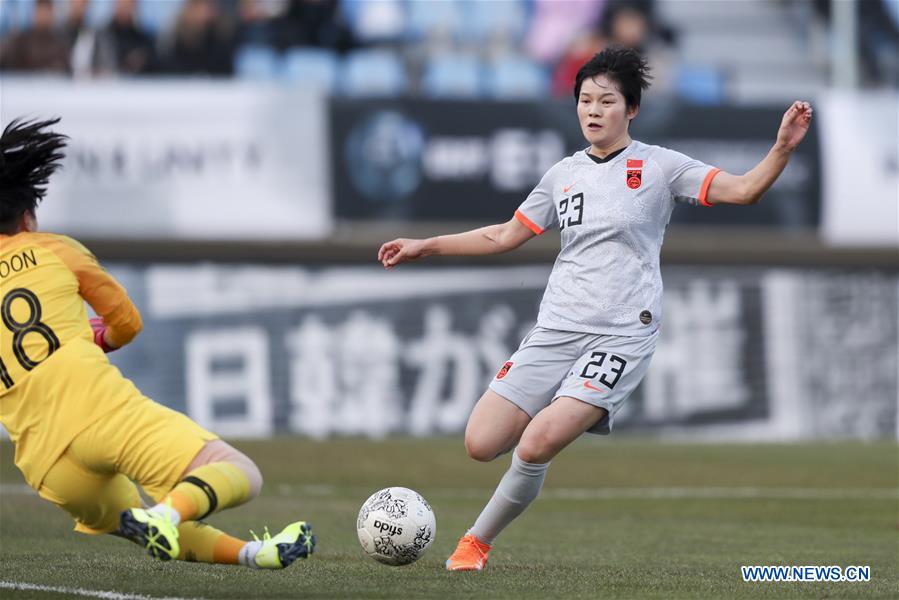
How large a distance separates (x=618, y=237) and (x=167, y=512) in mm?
2489

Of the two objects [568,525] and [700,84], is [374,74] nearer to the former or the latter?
[700,84]

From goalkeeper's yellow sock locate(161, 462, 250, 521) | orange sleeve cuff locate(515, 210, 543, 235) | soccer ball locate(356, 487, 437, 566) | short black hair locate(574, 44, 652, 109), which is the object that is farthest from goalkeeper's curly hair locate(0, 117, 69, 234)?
short black hair locate(574, 44, 652, 109)

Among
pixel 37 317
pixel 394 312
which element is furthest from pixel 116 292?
pixel 394 312

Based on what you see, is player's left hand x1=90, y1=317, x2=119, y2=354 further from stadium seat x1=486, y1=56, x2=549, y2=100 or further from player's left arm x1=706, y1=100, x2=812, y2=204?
stadium seat x1=486, y1=56, x2=549, y2=100

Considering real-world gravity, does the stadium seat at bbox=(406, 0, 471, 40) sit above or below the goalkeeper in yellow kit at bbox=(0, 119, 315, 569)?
above

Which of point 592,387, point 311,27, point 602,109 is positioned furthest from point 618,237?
point 311,27

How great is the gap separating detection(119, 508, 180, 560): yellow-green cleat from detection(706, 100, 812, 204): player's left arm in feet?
8.98

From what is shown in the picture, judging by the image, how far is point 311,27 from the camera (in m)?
20.0

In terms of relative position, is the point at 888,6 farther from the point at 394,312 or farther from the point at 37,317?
the point at 37,317

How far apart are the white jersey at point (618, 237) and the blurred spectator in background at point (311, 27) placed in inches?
533

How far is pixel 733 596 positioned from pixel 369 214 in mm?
11825

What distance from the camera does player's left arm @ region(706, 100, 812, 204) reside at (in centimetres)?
625

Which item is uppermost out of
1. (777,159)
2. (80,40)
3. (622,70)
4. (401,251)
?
(622,70)

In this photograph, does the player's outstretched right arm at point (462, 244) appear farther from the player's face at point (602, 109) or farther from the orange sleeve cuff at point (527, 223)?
the player's face at point (602, 109)
